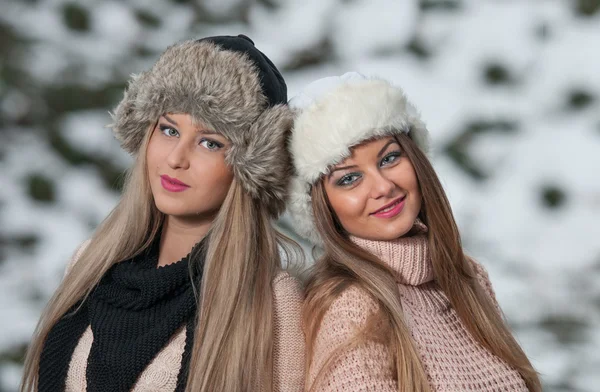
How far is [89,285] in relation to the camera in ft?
7.57

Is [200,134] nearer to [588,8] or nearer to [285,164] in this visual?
[285,164]

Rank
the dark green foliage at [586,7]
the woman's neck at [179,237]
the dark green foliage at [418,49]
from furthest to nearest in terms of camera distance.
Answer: the dark green foliage at [586,7]
the dark green foliage at [418,49]
the woman's neck at [179,237]

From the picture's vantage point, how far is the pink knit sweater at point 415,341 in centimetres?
200

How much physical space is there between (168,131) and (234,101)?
7.6 inches

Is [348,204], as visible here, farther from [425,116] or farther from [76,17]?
[76,17]

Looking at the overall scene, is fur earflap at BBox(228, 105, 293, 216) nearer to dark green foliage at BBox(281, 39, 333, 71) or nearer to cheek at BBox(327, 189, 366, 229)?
cheek at BBox(327, 189, 366, 229)

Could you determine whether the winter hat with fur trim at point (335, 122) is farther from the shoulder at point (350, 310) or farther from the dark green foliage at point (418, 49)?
the dark green foliage at point (418, 49)

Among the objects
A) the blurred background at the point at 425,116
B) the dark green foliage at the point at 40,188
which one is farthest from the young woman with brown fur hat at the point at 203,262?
the dark green foliage at the point at 40,188

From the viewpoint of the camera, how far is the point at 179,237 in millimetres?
2279

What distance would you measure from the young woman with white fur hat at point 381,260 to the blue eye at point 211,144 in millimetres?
188

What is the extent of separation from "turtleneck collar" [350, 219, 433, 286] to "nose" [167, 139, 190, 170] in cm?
47

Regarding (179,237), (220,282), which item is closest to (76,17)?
Answer: (179,237)

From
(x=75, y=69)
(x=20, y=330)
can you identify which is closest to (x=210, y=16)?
(x=75, y=69)

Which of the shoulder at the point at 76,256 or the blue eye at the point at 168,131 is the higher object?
the blue eye at the point at 168,131
